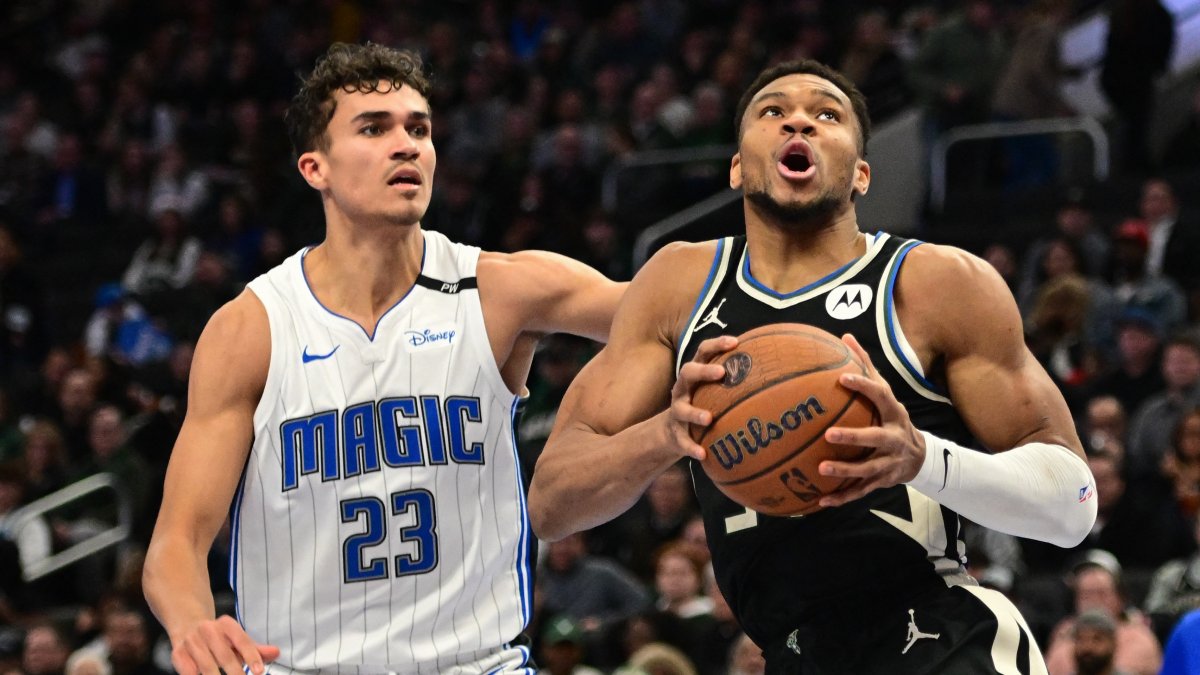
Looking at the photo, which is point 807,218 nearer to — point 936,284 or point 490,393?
point 936,284

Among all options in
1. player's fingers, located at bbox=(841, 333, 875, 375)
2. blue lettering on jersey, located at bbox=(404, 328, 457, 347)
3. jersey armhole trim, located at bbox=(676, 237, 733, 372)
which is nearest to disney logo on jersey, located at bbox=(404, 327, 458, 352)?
blue lettering on jersey, located at bbox=(404, 328, 457, 347)

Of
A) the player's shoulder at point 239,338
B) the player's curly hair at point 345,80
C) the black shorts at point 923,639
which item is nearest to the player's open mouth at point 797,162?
the black shorts at point 923,639

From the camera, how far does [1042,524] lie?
3.90m

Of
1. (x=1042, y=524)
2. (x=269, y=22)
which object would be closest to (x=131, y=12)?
(x=269, y=22)

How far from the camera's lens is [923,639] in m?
4.03

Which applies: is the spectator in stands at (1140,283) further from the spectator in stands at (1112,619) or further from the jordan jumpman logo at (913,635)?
the jordan jumpman logo at (913,635)

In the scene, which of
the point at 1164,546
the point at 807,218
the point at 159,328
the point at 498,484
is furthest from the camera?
the point at 159,328

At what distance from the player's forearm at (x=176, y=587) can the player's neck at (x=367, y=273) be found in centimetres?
82

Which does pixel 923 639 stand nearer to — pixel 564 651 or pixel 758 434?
pixel 758 434

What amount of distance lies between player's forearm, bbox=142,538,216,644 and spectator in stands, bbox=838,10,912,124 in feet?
33.4

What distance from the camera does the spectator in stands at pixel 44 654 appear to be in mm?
10523

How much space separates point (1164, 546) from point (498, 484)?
17.2ft

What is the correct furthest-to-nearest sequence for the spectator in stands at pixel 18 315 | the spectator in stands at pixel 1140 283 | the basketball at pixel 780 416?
the spectator in stands at pixel 18 315 → the spectator in stands at pixel 1140 283 → the basketball at pixel 780 416

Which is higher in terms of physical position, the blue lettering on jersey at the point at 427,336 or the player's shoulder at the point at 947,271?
the player's shoulder at the point at 947,271
